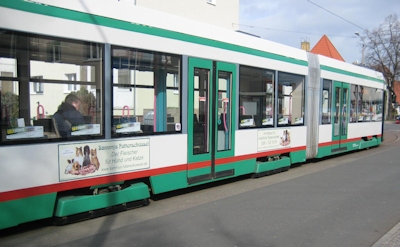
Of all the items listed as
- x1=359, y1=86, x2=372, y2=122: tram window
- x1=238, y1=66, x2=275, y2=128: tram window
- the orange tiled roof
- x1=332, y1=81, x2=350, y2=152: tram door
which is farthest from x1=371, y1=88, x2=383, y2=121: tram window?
the orange tiled roof

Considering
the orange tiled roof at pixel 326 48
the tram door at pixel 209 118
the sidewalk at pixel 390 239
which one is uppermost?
the orange tiled roof at pixel 326 48

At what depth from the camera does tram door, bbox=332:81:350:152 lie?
1256 cm

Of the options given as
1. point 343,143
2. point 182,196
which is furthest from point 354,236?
point 343,143

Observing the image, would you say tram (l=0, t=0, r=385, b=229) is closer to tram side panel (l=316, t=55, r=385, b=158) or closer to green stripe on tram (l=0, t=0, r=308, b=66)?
green stripe on tram (l=0, t=0, r=308, b=66)

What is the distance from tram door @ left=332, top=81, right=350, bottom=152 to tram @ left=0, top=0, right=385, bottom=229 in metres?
3.62

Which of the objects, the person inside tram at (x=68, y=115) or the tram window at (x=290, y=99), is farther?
the tram window at (x=290, y=99)

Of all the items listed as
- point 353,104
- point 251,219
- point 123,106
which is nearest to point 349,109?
point 353,104

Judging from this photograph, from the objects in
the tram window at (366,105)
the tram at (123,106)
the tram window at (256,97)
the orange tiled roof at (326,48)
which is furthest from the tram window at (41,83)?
the orange tiled roof at (326,48)

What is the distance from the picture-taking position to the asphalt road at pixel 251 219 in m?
4.85

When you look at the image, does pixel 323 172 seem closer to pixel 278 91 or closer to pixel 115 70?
pixel 278 91

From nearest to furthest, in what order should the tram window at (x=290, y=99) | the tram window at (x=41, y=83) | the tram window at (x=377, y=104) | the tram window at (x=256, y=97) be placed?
the tram window at (x=41, y=83) < the tram window at (x=256, y=97) < the tram window at (x=290, y=99) < the tram window at (x=377, y=104)

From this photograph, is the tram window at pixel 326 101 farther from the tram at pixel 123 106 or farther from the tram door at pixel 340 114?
the tram at pixel 123 106

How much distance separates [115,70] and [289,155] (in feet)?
20.0

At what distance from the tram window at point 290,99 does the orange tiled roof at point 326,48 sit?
114 ft
